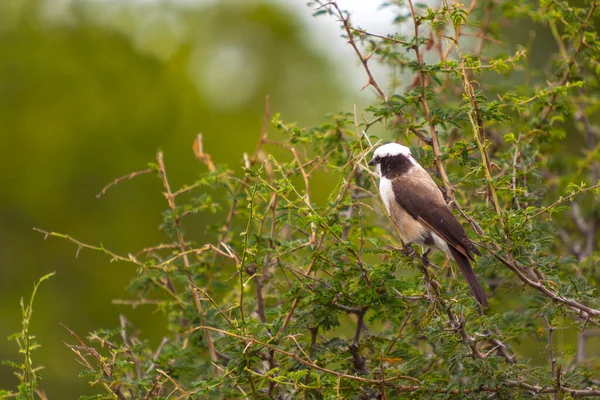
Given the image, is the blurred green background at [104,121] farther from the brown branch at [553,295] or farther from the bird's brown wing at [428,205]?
the brown branch at [553,295]

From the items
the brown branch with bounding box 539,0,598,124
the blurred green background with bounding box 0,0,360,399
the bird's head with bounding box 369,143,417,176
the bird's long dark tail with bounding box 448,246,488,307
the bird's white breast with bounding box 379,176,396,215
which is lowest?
the blurred green background with bounding box 0,0,360,399

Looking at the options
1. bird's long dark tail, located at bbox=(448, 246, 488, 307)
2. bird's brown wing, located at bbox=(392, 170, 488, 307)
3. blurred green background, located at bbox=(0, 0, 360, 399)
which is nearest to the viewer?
bird's long dark tail, located at bbox=(448, 246, 488, 307)

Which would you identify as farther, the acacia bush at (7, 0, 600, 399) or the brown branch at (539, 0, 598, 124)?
the brown branch at (539, 0, 598, 124)

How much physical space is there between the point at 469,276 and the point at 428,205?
29.2 inches

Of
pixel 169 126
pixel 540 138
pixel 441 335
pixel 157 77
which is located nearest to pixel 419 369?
pixel 441 335

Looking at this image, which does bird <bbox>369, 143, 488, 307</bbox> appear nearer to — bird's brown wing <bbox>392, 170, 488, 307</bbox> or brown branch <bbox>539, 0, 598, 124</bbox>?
bird's brown wing <bbox>392, 170, 488, 307</bbox>

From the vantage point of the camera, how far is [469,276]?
400 centimetres

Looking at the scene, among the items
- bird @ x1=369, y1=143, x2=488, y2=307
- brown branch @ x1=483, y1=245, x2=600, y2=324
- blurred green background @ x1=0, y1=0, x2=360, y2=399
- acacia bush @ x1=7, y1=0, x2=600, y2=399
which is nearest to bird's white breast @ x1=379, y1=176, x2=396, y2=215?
bird @ x1=369, y1=143, x2=488, y2=307

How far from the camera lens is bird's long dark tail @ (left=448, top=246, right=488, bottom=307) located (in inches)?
148

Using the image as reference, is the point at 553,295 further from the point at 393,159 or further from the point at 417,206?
the point at 393,159

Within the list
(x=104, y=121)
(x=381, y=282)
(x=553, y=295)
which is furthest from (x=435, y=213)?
(x=104, y=121)

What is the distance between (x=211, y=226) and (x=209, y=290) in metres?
0.41

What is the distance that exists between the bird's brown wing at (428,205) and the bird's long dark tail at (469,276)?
49 millimetres

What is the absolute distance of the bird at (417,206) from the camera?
4.22 metres
